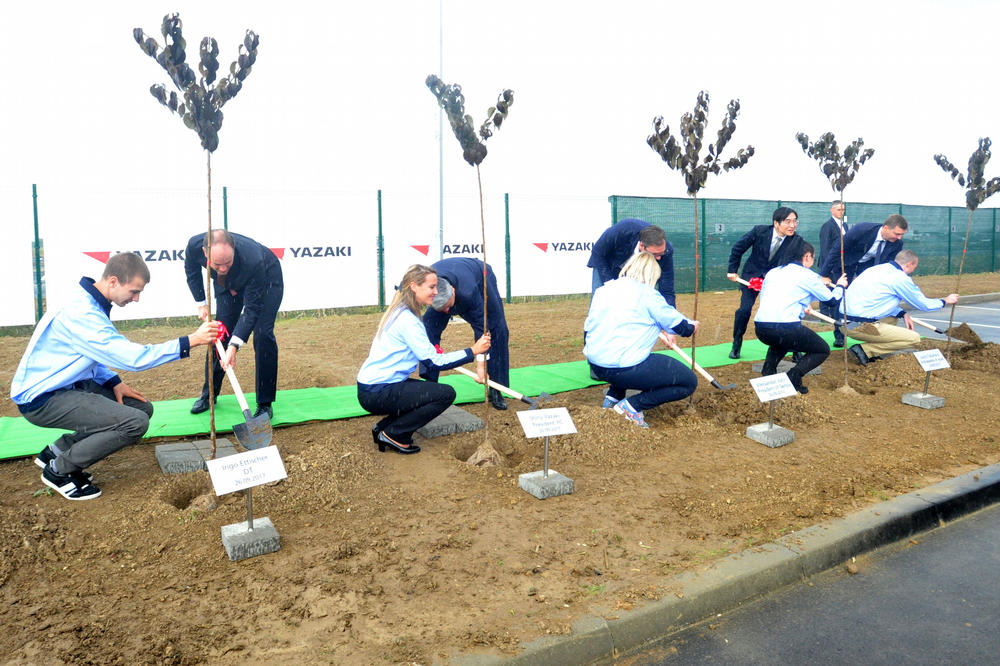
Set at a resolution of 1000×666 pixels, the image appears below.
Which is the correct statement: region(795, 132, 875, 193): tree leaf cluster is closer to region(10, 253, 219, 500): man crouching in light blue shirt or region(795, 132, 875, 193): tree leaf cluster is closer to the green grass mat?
the green grass mat

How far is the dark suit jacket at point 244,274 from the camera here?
5570 millimetres

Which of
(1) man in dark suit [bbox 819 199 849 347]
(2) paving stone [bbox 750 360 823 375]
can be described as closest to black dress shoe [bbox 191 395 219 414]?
(2) paving stone [bbox 750 360 823 375]

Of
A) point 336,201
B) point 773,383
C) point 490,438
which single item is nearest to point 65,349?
point 490,438

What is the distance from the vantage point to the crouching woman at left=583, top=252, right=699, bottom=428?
5.23 m

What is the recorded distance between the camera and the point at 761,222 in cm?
1931

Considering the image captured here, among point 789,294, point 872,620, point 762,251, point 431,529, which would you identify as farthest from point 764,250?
point 431,529

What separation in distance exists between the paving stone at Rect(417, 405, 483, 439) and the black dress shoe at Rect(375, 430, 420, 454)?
35 centimetres

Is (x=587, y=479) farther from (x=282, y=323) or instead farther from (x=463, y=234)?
(x=463, y=234)

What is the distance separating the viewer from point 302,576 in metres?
3.08

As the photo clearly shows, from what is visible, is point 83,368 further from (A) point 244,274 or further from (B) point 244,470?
(A) point 244,274

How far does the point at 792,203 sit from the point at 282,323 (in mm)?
14536

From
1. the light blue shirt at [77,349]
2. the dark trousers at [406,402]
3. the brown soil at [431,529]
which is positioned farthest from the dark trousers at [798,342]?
the light blue shirt at [77,349]

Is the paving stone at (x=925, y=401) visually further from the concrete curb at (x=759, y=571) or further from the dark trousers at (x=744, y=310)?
the dark trousers at (x=744, y=310)

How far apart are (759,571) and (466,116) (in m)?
3.10
